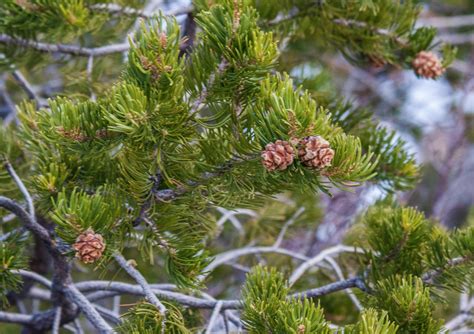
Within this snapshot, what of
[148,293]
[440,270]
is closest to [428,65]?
[440,270]

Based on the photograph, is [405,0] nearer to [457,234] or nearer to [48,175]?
[457,234]

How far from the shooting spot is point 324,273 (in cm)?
129

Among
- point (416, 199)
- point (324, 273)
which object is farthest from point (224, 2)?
point (416, 199)

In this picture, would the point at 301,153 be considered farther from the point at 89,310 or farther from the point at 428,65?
the point at 428,65

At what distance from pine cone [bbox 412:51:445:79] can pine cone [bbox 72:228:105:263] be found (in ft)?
2.15

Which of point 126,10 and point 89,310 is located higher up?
point 126,10

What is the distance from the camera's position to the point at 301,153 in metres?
0.67

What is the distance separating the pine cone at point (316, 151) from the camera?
2.13 feet

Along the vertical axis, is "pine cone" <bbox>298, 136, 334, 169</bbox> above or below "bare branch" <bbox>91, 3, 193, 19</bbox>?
above

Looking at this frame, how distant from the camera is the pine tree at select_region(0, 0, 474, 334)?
70 centimetres

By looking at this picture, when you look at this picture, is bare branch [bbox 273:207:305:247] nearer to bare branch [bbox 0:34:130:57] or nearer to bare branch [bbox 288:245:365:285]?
bare branch [bbox 288:245:365:285]

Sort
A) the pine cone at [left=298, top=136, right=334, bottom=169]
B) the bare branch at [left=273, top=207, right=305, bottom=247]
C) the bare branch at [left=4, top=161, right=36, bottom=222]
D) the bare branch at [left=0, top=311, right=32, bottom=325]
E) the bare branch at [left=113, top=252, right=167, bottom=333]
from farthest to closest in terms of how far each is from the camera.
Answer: the bare branch at [left=273, top=207, right=305, bottom=247]
the bare branch at [left=0, top=311, right=32, bottom=325]
the bare branch at [left=4, top=161, right=36, bottom=222]
the bare branch at [left=113, top=252, right=167, bottom=333]
the pine cone at [left=298, top=136, right=334, bottom=169]

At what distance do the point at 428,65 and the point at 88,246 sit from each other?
0.68 metres

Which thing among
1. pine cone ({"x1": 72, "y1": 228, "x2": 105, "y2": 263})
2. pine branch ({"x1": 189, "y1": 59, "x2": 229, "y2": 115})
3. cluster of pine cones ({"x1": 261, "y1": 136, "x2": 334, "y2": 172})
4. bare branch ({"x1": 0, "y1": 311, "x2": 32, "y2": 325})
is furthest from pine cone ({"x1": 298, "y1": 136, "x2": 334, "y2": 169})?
bare branch ({"x1": 0, "y1": 311, "x2": 32, "y2": 325})
